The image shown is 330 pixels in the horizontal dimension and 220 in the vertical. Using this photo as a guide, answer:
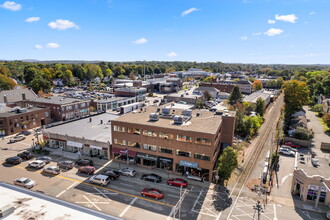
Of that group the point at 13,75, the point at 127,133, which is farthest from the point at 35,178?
the point at 13,75

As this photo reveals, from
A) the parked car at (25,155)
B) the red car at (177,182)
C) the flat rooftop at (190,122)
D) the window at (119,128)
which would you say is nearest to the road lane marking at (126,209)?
the red car at (177,182)

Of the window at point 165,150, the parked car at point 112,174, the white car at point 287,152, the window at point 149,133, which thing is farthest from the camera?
the white car at point 287,152

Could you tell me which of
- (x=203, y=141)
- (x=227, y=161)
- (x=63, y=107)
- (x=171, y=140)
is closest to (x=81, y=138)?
(x=171, y=140)

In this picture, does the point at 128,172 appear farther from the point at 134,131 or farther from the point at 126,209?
the point at 126,209

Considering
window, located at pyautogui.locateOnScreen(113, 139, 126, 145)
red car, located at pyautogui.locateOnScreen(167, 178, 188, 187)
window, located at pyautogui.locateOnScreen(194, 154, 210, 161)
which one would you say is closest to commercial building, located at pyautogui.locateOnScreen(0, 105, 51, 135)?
window, located at pyautogui.locateOnScreen(113, 139, 126, 145)

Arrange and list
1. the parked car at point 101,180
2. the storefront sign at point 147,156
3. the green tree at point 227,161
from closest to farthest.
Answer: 1. the green tree at point 227,161
2. the parked car at point 101,180
3. the storefront sign at point 147,156

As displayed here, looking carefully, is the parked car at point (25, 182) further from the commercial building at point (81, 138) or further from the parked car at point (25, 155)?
the commercial building at point (81, 138)

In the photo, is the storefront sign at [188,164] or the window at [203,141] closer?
the window at [203,141]
